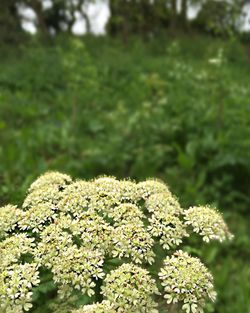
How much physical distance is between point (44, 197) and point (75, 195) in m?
0.20

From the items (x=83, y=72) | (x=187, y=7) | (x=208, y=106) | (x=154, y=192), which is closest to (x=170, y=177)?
(x=208, y=106)

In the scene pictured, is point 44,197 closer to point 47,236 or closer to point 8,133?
point 47,236

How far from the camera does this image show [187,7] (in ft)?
91.8

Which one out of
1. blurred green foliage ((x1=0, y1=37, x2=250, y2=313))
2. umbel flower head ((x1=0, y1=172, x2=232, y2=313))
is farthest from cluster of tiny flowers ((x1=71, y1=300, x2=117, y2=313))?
blurred green foliage ((x1=0, y1=37, x2=250, y2=313))

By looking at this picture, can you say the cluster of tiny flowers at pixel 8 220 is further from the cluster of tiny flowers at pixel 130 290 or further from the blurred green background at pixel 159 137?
the blurred green background at pixel 159 137

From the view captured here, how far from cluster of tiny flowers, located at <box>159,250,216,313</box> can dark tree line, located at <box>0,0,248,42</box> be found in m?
6.98

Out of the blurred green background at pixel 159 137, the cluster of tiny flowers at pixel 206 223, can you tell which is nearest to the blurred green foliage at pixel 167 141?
the blurred green background at pixel 159 137

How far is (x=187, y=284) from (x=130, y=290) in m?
0.24

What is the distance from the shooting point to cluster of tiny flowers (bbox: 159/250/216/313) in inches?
83.0

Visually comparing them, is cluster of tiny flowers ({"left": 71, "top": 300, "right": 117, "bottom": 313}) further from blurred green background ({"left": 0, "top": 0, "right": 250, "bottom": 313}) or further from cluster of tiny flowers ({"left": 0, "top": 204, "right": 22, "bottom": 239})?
blurred green background ({"left": 0, "top": 0, "right": 250, "bottom": 313})

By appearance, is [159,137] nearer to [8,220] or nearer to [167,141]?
[167,141]

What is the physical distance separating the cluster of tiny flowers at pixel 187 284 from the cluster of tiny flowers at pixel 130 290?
7 cm

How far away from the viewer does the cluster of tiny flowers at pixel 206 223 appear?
8.23ft

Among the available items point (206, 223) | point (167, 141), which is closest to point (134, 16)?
point (167, 141)
